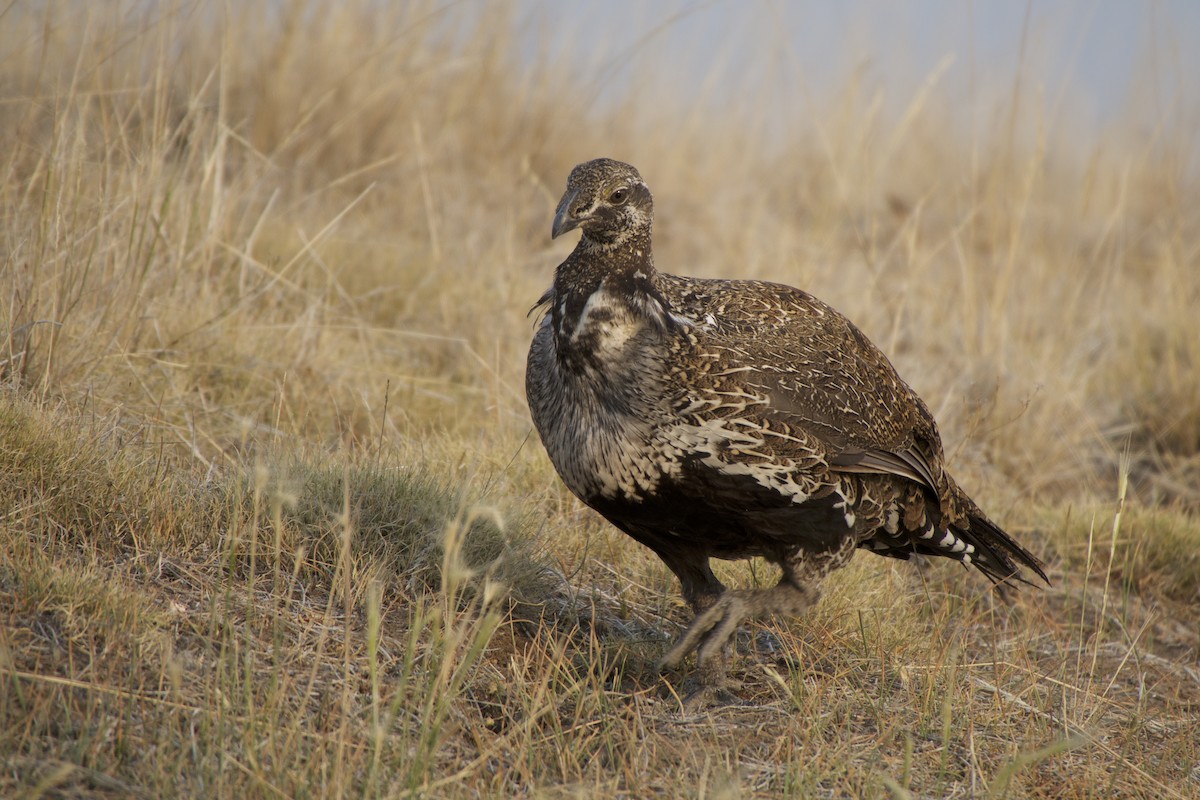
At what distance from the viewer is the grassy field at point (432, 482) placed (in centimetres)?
273

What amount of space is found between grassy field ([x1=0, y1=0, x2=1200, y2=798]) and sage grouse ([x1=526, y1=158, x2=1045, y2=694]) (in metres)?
0.34

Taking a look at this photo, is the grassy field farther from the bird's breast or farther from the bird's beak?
the bird's beak

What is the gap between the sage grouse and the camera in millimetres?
3082

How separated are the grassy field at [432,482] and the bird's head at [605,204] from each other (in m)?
0.88

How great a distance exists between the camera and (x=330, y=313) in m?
5.30

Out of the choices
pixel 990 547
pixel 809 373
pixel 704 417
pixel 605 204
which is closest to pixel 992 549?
pixel 990 547

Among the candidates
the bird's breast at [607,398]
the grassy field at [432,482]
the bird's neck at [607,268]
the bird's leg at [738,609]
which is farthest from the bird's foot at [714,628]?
the bird's neck at [607,268]

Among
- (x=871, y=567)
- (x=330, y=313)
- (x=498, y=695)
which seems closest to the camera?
(x=498, y=695)

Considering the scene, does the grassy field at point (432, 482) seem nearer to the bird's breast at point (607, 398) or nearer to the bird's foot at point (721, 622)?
the bird's foot at point (721, 622)

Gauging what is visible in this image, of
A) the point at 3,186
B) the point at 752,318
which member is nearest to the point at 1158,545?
the point at 752,318

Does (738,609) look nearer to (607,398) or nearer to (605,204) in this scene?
(607,398)

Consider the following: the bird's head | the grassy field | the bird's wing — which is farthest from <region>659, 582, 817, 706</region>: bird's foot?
the bird's head

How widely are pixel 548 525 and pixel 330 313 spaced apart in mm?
1818

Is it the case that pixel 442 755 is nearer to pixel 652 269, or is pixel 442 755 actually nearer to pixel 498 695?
pixel 498 695
